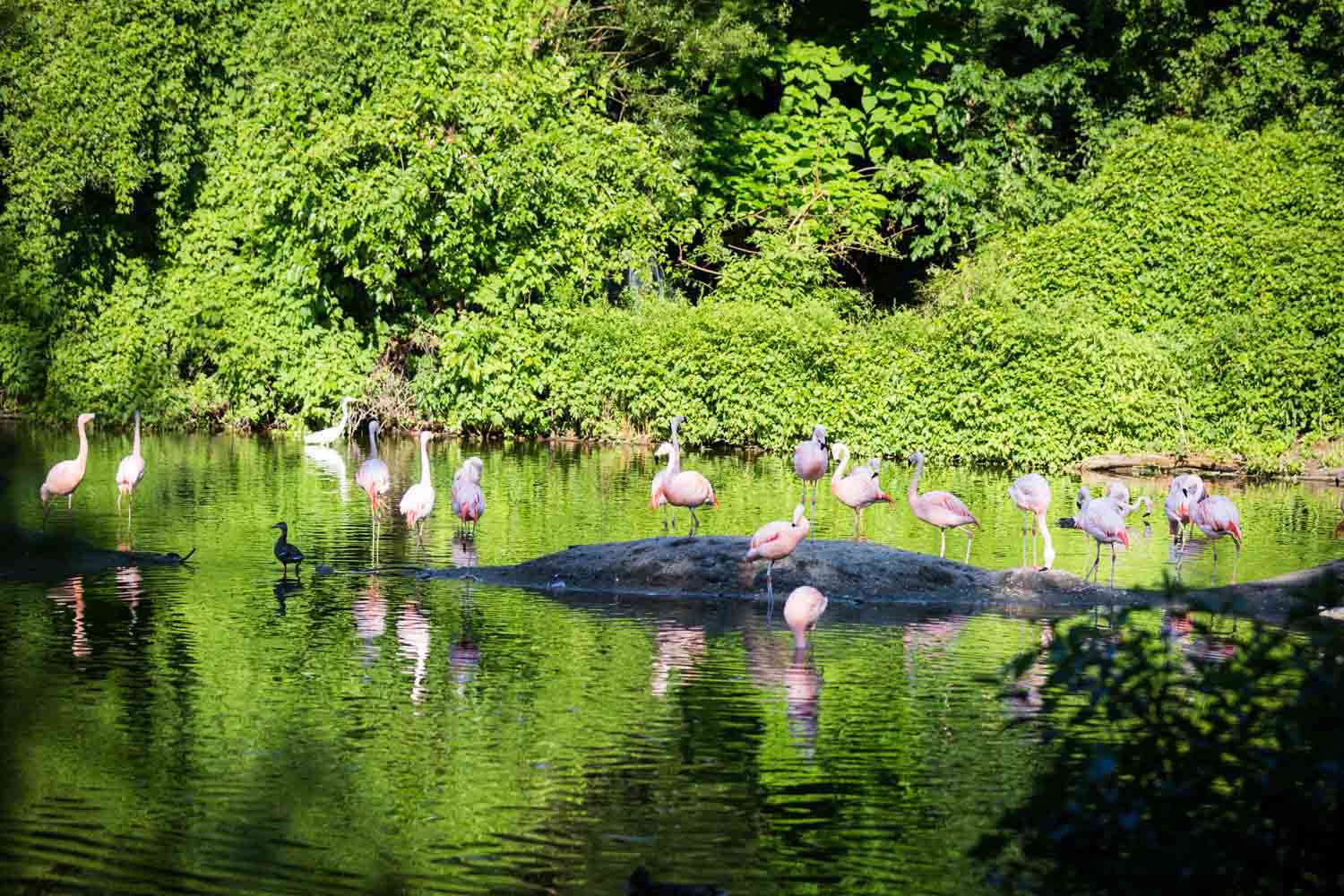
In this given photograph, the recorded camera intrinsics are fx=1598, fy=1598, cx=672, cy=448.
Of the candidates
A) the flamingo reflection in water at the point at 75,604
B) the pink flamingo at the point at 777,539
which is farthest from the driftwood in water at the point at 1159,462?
the flamingo reflection in water at the point at 75,604

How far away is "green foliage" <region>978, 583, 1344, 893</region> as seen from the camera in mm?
4934

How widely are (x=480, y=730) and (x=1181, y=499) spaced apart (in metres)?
9.49

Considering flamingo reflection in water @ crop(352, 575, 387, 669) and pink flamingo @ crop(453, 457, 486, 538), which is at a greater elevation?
pink flamingo @ crop(453, 457, 486, 538)

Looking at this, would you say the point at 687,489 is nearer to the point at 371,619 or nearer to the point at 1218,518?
the point at 371,619

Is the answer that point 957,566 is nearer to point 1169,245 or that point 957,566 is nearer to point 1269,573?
point 1269,573

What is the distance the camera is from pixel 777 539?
1306 cm

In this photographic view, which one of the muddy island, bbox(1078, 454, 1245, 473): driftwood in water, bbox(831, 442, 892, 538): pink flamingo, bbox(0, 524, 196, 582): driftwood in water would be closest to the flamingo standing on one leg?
the muddy island

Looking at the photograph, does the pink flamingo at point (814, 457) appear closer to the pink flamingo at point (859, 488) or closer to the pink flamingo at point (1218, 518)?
the pink flamingo at point (859, 488)

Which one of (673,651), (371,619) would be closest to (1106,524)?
(673,651)

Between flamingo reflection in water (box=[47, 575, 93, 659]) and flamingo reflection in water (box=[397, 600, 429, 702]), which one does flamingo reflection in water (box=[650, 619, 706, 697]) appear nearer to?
flamingo reflection in water (box=[397, 600, 429, 702])

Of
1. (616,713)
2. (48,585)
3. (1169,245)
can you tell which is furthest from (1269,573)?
(1169,245)

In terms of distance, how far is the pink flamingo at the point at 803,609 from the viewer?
39.4ft

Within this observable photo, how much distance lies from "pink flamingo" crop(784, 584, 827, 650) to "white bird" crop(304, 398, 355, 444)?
17.4 m

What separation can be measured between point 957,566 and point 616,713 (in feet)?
17.1
